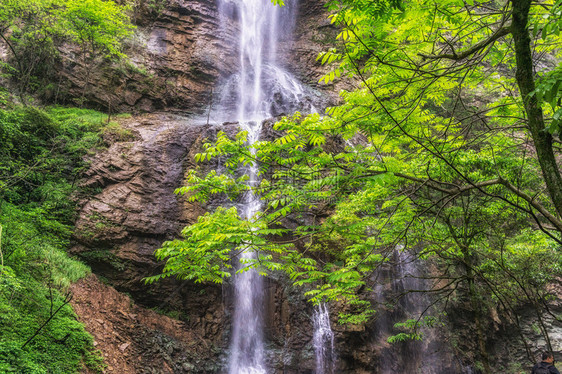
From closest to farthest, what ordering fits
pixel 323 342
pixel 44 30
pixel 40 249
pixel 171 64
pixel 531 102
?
pixel 531 102 → pixel 40 249 → pixel 323 342 → pixel 44 30 → pixel 171 64

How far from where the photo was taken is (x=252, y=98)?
18781 millimetres

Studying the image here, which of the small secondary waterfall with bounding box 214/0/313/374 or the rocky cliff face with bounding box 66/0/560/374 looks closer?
the rocky cliff face with bounding box 66/0/560/374

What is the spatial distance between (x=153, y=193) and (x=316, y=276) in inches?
324

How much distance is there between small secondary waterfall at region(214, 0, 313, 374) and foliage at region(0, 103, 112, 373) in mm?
4368

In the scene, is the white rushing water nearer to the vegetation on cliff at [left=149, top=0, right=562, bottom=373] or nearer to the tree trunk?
the vegetation on cliff at [left=149, top=0, right=562, bottom=373]

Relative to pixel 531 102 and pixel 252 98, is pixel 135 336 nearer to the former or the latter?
pixel 531 102

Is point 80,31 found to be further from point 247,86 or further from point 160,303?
point 160,303

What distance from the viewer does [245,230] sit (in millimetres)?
3713

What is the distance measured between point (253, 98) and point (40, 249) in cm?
1384

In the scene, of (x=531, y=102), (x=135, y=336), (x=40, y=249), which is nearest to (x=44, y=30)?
(x=40, y=249)

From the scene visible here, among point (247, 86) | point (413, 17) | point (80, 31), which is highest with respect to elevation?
point (247, 86)

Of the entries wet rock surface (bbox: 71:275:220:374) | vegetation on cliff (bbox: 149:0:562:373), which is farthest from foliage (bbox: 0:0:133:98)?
vegetation on cliff (bbox: 149:0:562:373)

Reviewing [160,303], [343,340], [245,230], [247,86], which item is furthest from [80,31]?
[343,340]

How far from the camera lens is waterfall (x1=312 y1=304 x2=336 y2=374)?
11016 millimetres
